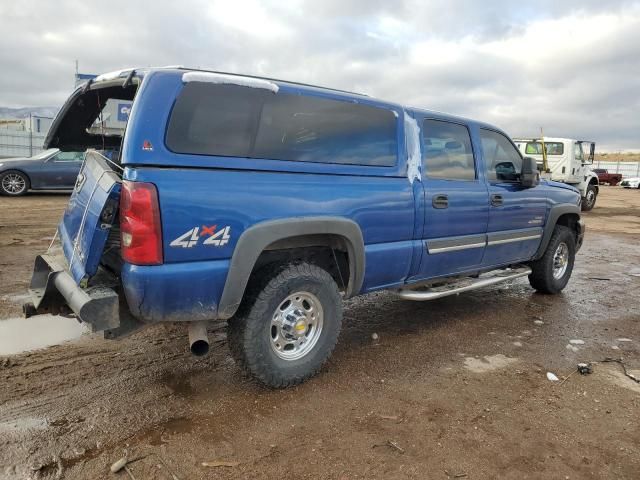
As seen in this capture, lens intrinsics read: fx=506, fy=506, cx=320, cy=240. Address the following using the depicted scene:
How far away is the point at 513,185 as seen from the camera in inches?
202

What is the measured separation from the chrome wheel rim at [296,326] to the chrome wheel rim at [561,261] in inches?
154

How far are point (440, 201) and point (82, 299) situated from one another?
2757 mm

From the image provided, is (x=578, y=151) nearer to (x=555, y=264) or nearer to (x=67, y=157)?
(x=555, y=264)

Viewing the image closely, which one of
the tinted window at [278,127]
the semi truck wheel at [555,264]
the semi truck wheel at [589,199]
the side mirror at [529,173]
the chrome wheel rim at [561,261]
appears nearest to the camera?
the tinted window at [278,127]

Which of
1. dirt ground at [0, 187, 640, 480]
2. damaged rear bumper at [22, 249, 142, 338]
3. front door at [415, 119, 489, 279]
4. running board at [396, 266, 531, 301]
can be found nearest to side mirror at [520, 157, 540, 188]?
front door at [415, 119, 489, 279]

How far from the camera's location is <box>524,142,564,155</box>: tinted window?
1669 cm

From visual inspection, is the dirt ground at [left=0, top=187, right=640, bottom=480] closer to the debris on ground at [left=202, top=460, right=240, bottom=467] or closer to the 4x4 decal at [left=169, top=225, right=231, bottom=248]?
the debris on ground at [left=202, top=460, right=240, bottom=467]

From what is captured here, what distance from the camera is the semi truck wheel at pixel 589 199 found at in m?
18.0

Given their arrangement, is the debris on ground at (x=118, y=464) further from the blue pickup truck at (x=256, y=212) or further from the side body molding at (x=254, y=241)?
the side body molding at (x=254, y=241)

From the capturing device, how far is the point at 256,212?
301 centimetres

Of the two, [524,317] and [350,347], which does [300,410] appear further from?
[524,317]

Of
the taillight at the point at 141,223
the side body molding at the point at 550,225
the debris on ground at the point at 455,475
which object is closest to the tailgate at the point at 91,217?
the taillight at the point at 141,223

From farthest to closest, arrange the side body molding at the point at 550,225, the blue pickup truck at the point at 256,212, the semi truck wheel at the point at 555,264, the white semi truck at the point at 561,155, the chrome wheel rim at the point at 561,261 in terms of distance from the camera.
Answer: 1. the white semi truck at the point at 561,155
2. the chrome wheel rim at the point at 561,261
3. the semi truck wheel at the point at 555,264
4. the side body molding at the point at 550,225
5. the blue pickup truck at the point at 256,212

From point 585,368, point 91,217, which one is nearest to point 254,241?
point 91,217
